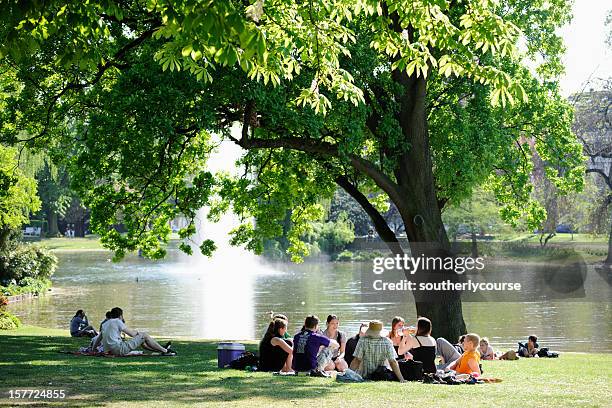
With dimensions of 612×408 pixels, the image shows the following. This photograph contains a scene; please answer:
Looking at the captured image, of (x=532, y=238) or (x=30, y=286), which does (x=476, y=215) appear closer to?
(x=532, y=238)

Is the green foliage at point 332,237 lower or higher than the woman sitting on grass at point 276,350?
higher

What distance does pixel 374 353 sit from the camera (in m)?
12.4

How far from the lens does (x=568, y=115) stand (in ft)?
80.1

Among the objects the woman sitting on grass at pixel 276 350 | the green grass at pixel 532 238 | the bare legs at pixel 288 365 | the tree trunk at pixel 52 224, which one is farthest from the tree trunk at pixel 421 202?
the tree trunk at pixel 52 224

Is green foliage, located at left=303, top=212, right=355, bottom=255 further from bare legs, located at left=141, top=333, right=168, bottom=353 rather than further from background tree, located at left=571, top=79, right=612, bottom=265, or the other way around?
bare legs, located at left=141, top=333, right=168, bottom=353

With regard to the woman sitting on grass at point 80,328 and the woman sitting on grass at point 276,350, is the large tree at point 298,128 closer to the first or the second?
the woman sitting on grass at point 80,328

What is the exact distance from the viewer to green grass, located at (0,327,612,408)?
1011cm

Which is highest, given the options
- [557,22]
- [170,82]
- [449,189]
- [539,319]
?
[557,22]

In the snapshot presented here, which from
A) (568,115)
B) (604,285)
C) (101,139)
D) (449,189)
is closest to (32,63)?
(101,139)

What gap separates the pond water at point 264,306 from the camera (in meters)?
27.4

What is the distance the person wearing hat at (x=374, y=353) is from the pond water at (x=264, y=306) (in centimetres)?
1169

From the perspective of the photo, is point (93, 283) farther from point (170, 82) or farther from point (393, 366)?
point (393, 366)

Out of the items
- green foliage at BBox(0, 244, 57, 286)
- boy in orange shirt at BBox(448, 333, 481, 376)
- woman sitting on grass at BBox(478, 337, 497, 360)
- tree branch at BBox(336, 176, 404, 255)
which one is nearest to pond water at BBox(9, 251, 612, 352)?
green foliage at BBox(0, 244, 57, 286)

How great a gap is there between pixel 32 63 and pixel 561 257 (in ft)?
166
